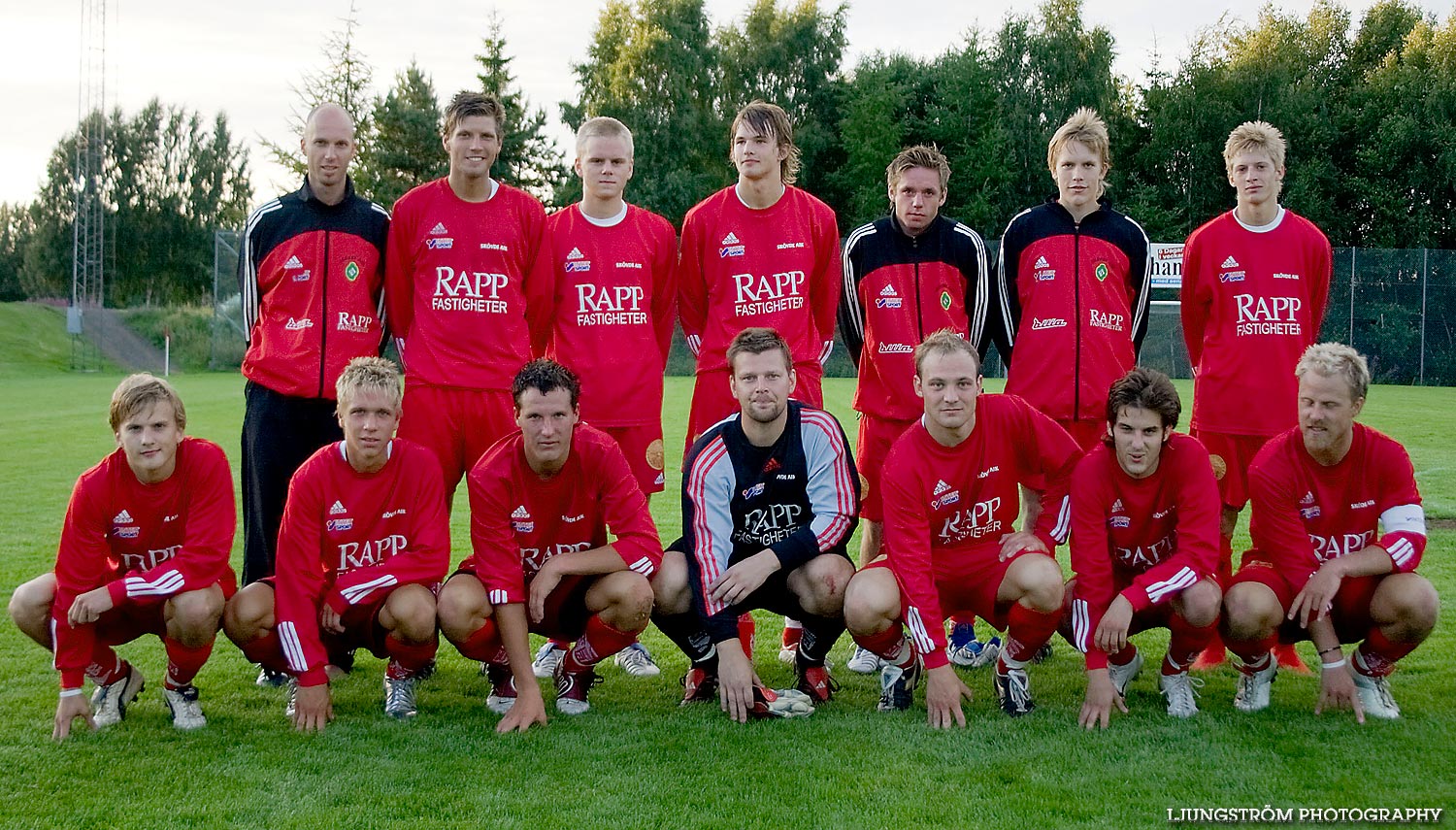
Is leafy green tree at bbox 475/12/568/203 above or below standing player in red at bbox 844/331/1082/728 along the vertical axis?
above

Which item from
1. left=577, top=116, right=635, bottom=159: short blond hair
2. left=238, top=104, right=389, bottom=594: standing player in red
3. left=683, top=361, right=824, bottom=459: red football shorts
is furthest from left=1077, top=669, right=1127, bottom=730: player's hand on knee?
left=238, top=104, right=389, bottom=594: standing player in red

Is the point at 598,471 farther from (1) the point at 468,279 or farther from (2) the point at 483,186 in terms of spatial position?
(2) the point at 483,186

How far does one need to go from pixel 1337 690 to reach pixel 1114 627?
792mm

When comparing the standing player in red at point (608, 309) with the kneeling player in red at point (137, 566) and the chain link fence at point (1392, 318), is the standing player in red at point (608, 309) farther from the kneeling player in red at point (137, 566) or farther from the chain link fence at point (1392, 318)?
the chain link fence at point (1392, 318)

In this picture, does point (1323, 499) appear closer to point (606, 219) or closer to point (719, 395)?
point (719, 395)

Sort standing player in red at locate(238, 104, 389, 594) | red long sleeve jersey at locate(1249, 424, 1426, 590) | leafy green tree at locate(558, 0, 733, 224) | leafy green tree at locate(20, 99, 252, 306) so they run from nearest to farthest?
red long sleeve jersey at locate(1249, 424, 1426, 590)
standing player in red at locate(238, 104, 389, 594)
leafy green tree at locate(558, 0, 733, 224)
leafy green tree at locate(20, 99, 252, 306)

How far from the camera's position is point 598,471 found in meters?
4.09

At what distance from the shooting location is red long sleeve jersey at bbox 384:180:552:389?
4.54 meters

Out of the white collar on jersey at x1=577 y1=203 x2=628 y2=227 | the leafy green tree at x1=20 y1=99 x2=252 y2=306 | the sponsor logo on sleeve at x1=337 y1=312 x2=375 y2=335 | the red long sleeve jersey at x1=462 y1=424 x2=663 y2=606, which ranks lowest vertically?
the red long sleeve jersey at x1=462 y1=424 x2=663 y2=606

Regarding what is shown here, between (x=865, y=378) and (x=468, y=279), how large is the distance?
1.74 metres

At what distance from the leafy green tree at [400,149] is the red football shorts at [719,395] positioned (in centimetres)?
2704

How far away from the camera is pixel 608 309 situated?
4.75 metres

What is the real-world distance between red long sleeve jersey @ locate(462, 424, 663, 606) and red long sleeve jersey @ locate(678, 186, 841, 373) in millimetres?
919

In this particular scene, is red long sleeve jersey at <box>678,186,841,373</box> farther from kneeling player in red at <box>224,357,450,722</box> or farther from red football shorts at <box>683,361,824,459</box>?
kneeling player in red at <box>224,357,450,722</box>
